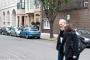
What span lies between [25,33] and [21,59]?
24.1 metres

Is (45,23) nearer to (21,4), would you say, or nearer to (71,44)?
(21,4)

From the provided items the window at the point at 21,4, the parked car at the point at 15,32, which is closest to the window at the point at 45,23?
the parked car at the point at 15,32

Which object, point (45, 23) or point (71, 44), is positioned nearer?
point (71, 44)

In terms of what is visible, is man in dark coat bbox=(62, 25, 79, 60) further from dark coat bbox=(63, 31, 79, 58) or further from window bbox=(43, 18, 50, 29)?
window bbox=(43, 18, 50, 29)

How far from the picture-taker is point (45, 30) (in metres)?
51.8

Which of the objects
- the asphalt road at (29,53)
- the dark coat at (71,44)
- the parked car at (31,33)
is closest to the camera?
the dark coat at (71,44)

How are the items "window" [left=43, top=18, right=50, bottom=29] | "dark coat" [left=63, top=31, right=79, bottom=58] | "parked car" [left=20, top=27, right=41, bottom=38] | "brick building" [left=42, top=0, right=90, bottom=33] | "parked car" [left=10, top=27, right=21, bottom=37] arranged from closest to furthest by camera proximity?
"dark coat" [left=63, top=31, right=79, bottom=58], "parked car" [left=20, top=27, right=41, bottom=38], "brick building" [left=42, top=0, right=90, bottom=33], "parked car" [left=10, top=27, right=21, bottom=37], "window" [left=43, top=18, right=50, bottom=29]

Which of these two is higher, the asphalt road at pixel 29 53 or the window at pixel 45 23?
the window at pixel 45 23

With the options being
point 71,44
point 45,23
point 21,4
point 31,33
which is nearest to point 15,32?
point 31,33

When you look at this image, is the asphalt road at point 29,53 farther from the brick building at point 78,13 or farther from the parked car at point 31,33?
the brick building at point 78,13

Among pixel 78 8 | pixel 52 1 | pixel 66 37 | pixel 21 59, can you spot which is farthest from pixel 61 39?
pixel 78 8

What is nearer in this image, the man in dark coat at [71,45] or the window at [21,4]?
Answer: the man in dark coat at [71,45]

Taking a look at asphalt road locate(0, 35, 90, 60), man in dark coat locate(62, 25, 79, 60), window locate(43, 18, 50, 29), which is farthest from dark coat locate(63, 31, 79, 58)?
window locate(43, 18, 50, 29)

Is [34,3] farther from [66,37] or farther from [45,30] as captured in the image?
[66,37]
